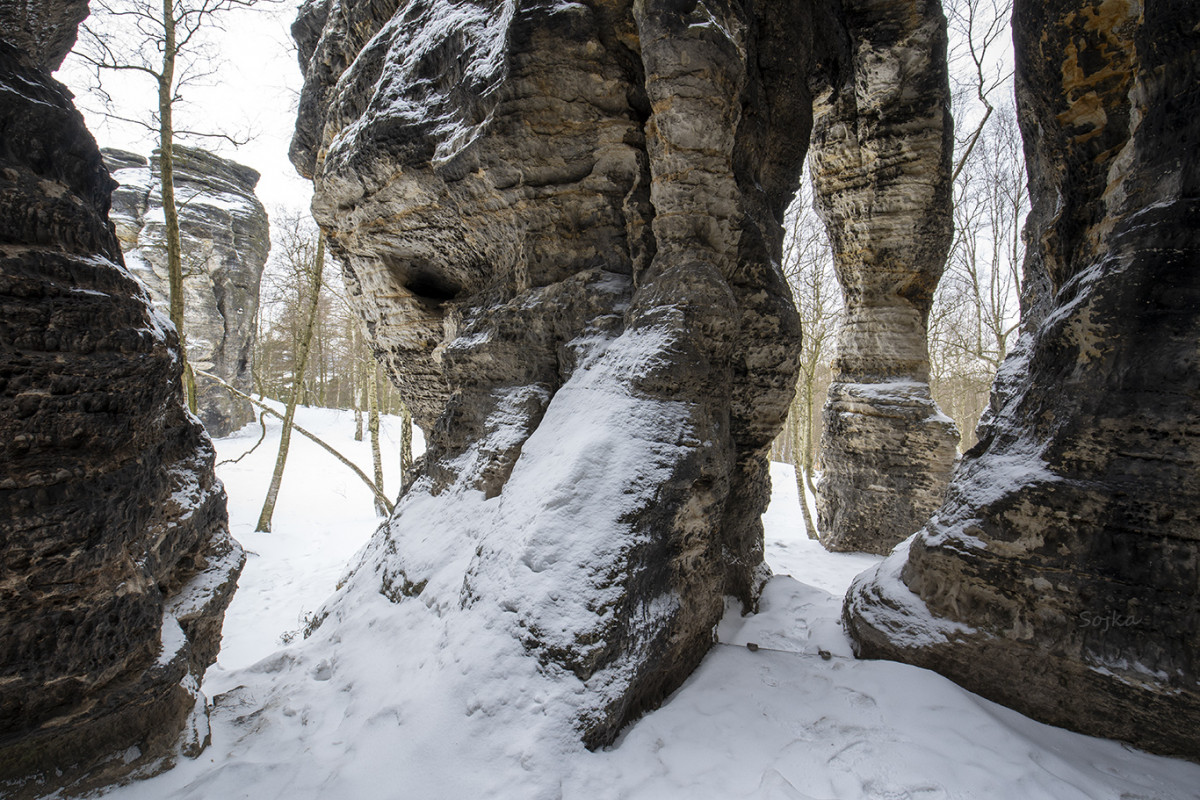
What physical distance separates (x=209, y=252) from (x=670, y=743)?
21.4 meters

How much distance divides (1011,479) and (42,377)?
4.45 metres

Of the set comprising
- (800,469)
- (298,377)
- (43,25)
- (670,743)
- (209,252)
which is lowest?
(670,743)

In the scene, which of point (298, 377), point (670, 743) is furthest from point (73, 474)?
point (298, 377)

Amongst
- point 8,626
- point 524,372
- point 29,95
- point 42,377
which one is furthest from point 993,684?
point 29,95

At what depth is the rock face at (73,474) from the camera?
1869 millimetres

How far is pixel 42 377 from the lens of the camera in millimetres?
1913

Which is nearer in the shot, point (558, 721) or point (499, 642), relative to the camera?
point (558, 721)

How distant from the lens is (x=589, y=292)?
12.1ft

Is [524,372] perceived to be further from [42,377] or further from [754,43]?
[754,43]

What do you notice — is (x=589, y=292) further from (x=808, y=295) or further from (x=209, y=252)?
(x=209, y=252)

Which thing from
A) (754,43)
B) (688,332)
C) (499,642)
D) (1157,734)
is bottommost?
(1157,734)

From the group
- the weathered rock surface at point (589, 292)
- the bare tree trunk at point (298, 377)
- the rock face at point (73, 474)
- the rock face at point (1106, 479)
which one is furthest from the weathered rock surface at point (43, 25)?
the bare tree trunk at point (298, 377)

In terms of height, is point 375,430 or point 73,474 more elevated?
point 73,474

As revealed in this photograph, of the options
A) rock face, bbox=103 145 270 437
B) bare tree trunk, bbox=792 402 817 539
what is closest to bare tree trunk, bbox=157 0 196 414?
bare tree trunk, bbox=792 402 817 539
